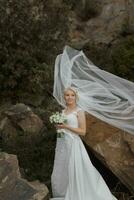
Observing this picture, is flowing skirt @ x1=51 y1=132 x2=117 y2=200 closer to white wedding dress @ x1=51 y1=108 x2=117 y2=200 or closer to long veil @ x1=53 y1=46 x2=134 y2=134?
white wedding dress @ x1=51 y1=108 x2=117 y2=200

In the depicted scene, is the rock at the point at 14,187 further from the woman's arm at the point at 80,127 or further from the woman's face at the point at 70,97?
the woman's face at the point at 70,97

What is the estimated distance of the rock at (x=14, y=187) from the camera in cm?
735

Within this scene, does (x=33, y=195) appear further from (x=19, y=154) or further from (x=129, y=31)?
(x=129, y=31)

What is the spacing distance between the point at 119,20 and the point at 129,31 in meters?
0.63

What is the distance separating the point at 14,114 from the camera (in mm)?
10664

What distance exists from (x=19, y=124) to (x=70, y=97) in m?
3.22

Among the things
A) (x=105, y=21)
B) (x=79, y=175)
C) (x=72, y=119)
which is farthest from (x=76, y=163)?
(x=105, y=21)

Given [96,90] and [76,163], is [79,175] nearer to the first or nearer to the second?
[76,163]

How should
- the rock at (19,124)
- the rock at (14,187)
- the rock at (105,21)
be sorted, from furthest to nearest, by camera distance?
the rock at (105,21)
the rock at (19,124)
the rock at (14,187)

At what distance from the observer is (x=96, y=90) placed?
8195mm

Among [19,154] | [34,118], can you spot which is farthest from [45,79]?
[19,154]

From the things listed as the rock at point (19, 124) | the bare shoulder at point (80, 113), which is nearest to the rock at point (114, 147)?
the bare shoulder at point (80, 113)

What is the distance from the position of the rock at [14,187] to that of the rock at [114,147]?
135cm

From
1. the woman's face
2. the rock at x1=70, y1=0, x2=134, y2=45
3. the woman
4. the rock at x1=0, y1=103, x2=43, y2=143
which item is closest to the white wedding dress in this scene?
the woman
